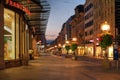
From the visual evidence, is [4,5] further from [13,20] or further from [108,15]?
[108,15]

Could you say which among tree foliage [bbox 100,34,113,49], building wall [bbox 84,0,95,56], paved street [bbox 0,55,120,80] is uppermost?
building wall [bbox 84,0,95,56]

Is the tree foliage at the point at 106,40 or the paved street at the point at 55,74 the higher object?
the tree foliage at the point at 106,40

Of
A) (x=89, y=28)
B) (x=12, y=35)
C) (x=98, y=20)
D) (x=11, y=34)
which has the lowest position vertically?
(x=12, y=35)

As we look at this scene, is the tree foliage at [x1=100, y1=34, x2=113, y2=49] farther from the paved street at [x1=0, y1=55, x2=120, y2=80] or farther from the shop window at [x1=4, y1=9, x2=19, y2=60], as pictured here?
the shop window at [x1=4, y1=9, x2=19, y2=60]

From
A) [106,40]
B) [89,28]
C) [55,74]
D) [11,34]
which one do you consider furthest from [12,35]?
[89,28]

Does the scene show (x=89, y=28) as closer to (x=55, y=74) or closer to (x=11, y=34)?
(x=11, y=34)

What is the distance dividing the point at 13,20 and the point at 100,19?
240ft

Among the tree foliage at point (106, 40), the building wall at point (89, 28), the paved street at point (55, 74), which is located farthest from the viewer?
the building wall at point (89, 28)

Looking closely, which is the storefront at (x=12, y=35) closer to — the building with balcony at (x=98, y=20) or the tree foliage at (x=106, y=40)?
the tree foliage at (x=106, y=40)

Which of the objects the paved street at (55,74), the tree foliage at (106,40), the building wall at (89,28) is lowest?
the paved street at (55,74)

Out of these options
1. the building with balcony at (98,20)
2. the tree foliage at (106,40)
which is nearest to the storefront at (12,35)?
the tree foliage at (106,40)

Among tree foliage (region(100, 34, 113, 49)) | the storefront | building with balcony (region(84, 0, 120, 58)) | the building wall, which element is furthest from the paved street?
the building wall

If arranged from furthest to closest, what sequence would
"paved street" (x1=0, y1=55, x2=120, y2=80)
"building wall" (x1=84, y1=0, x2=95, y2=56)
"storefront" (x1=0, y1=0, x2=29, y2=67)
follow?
"building wall" (x1=84, y1=0, x2=95, y2=56), "storefront" (x1=0, y1=0, x2=29, y2=67), "paved street" (x1=0, y1=55, x2=120, y2=80)

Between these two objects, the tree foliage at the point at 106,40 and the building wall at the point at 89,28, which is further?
the building wall at the point at 89,28
